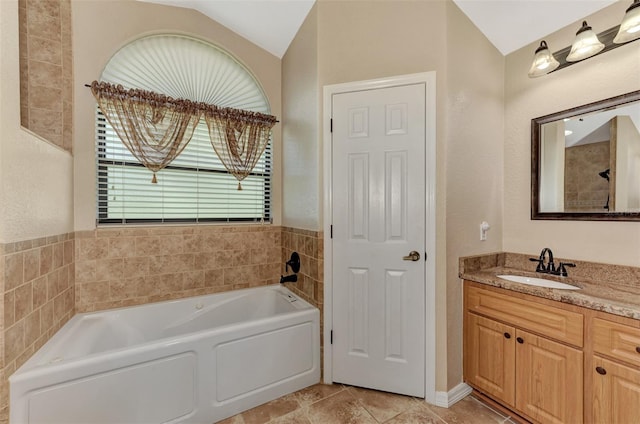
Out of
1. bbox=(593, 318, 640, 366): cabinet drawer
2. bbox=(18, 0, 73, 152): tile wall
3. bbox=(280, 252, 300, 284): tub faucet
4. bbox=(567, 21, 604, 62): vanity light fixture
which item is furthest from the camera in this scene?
bbox=(280, 252, 300, 284): tub faucet

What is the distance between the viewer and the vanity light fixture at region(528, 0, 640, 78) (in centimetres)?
136

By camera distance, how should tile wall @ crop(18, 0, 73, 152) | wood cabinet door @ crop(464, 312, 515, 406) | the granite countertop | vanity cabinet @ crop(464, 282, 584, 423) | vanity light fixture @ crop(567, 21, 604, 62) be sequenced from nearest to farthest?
the granite countertop
vanity cabinet @ crop(464, 282, 584, 423)
vanity light fixture @ crop(567, 21, 604, 62)
wood cabinet door @ crop(464, 312, 515, 406)
tile wall @ crop(18, 0, 73, 152)

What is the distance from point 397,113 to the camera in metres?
1.85

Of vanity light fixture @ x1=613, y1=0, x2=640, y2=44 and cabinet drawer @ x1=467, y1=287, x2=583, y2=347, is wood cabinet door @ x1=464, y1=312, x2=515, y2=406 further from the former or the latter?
vanity light fixture @ x1=613, y1=0, x2=640, y2=44

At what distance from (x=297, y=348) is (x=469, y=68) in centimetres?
241

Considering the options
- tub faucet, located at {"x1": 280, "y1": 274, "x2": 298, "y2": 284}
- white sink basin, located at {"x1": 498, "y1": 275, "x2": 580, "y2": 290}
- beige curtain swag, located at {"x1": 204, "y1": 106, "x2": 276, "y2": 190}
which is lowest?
tub faucet, located at {"x1": 280, "y1": 274, "x2": 298, "y2": 284}

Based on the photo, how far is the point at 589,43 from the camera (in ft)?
5.03

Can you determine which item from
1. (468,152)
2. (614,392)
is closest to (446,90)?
(468,152)

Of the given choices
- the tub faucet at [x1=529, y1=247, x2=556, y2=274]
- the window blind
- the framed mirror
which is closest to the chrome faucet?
the tub faucet at [x1=529, y1=247, x2=556, y2=274]

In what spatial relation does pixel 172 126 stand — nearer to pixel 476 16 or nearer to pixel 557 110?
pixel 476 16

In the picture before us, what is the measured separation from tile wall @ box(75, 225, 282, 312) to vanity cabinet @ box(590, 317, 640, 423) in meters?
2.28

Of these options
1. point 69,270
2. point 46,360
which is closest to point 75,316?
point 69,270

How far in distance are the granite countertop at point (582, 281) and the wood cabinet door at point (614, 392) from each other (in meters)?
0.26

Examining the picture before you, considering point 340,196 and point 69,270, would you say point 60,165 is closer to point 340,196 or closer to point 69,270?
point 69,270
